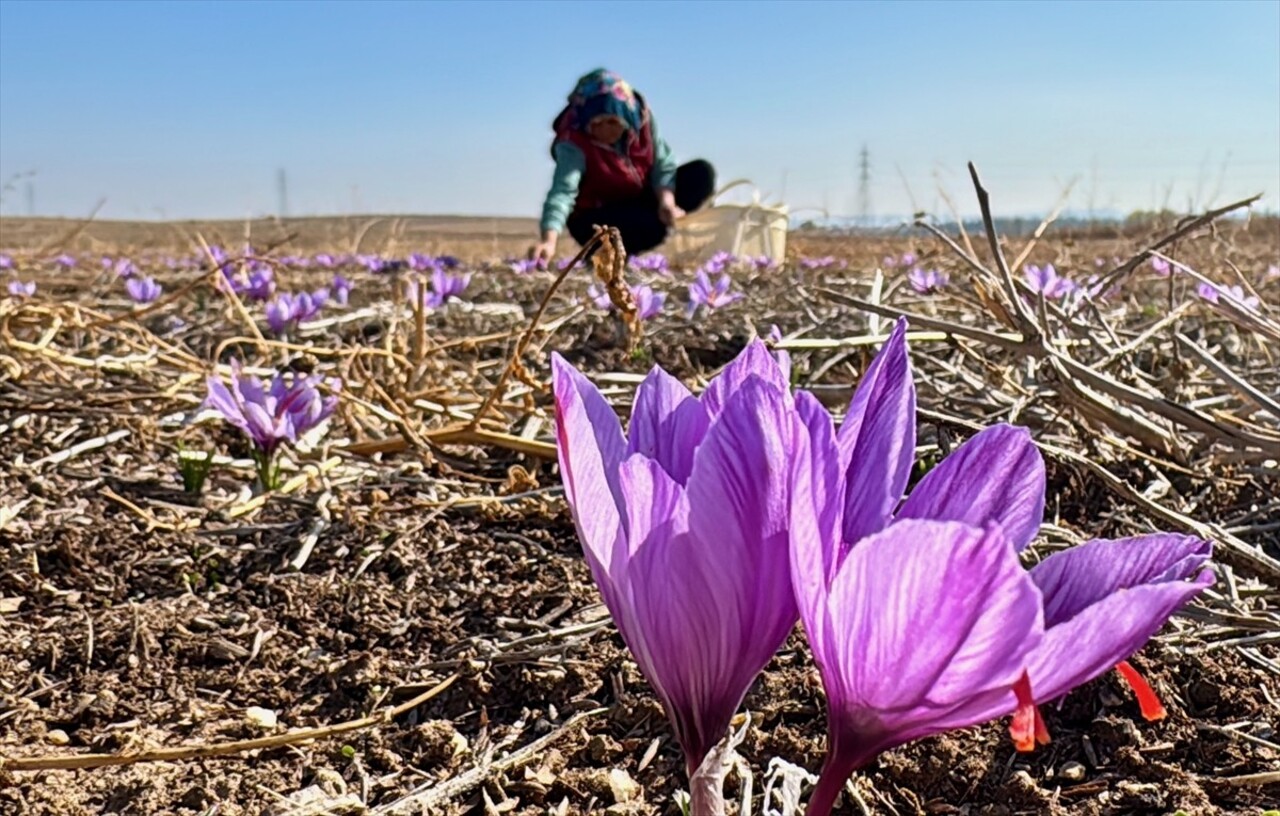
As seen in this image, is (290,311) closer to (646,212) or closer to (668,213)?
(668,213)

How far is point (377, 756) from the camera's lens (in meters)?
1.29

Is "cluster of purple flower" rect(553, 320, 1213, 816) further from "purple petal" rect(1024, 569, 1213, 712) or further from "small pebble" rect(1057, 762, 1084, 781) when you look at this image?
"small pebble" rect(1057, 762, 1084, 781)

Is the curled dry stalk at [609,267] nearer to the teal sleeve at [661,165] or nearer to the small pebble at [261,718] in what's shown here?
the small pebble at [261,718]

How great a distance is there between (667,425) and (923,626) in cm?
21

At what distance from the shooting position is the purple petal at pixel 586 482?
58 cm

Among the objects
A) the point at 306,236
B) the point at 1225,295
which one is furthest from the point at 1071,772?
the point at 306,236

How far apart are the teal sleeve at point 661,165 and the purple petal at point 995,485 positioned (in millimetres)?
8934

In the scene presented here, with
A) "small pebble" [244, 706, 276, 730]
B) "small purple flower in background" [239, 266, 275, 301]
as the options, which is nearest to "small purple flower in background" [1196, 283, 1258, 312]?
"small pebble" [244, 706, 276, 730]

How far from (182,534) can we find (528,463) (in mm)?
670

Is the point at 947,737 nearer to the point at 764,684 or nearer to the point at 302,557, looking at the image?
the point at 764,684

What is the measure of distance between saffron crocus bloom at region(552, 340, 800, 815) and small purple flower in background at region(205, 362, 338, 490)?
1.73 metres

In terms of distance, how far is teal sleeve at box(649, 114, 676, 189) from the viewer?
9.31 metres

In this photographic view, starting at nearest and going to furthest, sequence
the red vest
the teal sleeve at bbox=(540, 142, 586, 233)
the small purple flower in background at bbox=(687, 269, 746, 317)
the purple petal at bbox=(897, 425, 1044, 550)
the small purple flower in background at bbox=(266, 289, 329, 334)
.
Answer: the purple petal at bbox=(897, 425, 1044, 550)
the small purple flower in background at bbox=(266, 289, 329, 334)
the small purple flower in background at bbox=(687, 269, 746, 317)
the teal sleeve at bbox=(540, 142, 586, 233)
the red vest

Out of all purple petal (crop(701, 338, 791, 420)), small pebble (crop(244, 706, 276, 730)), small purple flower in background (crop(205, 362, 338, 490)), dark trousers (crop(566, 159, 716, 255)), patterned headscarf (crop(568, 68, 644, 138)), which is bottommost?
small pebble (crop(244, 706, 276, 730))
